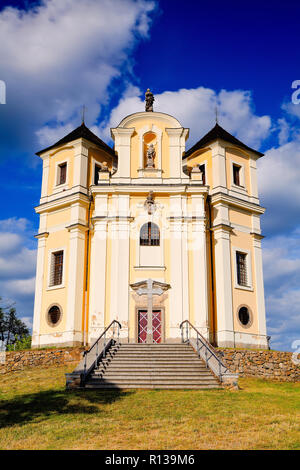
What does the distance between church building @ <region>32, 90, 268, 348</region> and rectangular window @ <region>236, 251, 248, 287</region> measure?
0.06 meters

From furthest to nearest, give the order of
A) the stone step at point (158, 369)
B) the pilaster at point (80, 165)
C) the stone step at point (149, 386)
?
the pilaster at point (80, 165)
the stone step at point (158, 369)
the stone step at point (149, 386)

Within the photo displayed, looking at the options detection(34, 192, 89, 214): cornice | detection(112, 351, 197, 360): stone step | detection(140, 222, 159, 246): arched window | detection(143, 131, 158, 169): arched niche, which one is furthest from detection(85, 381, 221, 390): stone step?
detection(143, 131, 158, 169): arched niche

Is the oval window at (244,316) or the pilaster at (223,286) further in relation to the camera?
the oval window at (244,316)

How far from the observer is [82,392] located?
48.9ft

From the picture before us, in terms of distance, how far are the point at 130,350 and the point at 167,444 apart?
437 inches

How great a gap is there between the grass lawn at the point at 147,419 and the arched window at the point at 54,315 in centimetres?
871

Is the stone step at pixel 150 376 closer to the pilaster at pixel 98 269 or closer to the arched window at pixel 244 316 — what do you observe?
the pilaster at pixel 98 269

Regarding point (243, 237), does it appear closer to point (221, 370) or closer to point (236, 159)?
point (236, 159)

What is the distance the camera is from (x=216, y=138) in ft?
91.7

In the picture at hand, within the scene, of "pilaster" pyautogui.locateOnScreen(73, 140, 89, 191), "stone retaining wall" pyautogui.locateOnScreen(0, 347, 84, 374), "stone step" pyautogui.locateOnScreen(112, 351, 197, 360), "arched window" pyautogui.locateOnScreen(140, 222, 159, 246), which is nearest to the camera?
"stone step" pyautogui.locateOnScreen(112, 351, 197, 360)

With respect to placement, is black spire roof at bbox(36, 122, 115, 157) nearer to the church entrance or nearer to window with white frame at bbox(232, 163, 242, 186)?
window with white frame at bbox(232, 163, 242, 186)

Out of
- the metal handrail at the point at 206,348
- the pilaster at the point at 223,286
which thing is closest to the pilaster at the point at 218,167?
the pilaster at the point at 223,286

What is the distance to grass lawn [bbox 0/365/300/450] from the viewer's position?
30.0 ft

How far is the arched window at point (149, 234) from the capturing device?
984 inches
